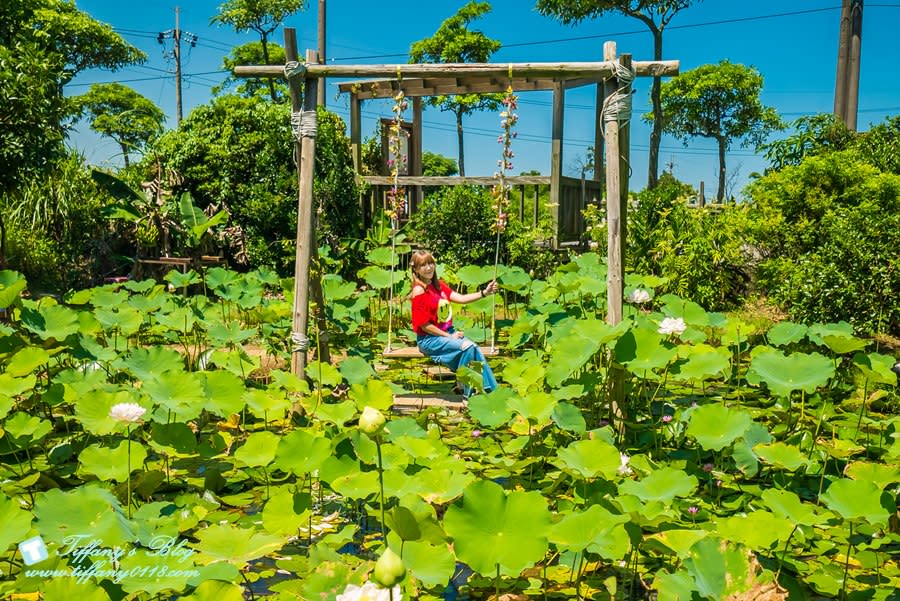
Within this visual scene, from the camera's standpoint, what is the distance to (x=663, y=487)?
225cm

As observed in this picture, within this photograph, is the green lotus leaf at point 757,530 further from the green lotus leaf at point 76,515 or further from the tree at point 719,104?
the tree at point 719,104

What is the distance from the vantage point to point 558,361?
11.1ft

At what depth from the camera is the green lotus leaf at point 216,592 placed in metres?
1.67

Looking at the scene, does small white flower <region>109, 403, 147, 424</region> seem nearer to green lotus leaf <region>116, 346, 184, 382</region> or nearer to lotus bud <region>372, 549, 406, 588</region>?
green lotus leaf <region>116, 346, 184, 382</region>

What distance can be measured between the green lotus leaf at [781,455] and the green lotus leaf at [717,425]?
10 centimetres

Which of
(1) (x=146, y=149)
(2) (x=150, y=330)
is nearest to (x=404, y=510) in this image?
(2) (x=150, y=330)

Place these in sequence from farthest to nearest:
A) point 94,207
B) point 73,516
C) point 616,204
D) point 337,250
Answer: point 94,207 → point 337,250 → point 616,204 → point 73,516

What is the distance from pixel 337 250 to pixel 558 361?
6093 mm

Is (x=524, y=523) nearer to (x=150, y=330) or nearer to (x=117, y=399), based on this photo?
(x=117, y=399)

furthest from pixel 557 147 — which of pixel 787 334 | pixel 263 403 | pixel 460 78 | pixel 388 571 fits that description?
pixel 388 571

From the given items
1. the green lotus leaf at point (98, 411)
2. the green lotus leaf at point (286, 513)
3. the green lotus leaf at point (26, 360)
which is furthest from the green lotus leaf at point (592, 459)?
the green lotus leaf at point (26, 360)

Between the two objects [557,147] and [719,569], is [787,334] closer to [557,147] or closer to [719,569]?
[719,569]

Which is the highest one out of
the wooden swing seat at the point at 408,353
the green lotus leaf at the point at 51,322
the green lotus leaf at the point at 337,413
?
the green lotus leaf at the point at 51,322

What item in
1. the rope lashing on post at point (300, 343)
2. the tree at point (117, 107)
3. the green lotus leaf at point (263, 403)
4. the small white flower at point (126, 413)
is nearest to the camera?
the small white flower at point (126, 413)
